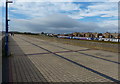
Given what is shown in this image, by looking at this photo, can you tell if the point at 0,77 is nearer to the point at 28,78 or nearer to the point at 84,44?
the point at 28,78

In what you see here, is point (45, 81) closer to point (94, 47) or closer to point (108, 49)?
point (108, 49)

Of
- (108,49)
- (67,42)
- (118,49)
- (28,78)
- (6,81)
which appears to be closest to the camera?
(6,81)

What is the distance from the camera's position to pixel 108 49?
13484mm

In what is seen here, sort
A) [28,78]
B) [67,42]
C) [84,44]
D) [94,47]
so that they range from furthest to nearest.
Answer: [67,42] < [84,44] < [94,47] < [28,78]

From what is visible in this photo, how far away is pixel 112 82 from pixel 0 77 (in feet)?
12.9

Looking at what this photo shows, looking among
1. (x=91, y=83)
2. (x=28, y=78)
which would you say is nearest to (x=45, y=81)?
(x=28, y=78)

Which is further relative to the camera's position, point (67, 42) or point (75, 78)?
point (67, 42)

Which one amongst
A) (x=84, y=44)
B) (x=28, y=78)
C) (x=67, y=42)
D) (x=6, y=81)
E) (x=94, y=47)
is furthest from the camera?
(x=67, y=42)

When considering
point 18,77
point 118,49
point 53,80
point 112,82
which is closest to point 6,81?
point 18,77

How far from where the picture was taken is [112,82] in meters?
4.31

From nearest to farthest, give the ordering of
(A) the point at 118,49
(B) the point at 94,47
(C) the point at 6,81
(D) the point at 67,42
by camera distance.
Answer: (C) the point at 6,81, (A) the point at 118,49, (B) the point at 94,47, (D) the point at 67,42

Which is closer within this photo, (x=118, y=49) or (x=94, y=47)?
(x=118, y=49)

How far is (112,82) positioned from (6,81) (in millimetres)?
3606

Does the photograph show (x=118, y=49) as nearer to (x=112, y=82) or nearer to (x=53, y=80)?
(x=112, y=82)
